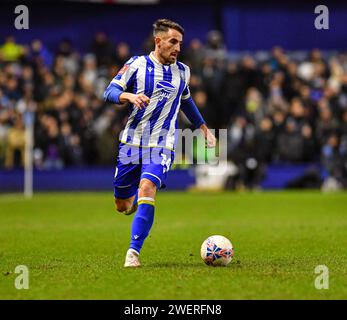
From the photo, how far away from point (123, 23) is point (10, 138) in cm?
777

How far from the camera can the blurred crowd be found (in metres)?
25.5

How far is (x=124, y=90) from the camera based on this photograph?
9188 mm

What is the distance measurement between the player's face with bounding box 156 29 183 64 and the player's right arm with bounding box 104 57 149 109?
0.35 m

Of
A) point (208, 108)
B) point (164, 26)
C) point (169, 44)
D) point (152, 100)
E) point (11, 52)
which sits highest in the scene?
point (11, 52)

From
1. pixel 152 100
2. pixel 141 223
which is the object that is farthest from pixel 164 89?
pixel 141 223

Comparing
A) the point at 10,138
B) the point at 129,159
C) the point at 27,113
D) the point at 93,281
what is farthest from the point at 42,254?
the point at 10,138

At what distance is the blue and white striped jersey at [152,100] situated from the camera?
9.27 metres

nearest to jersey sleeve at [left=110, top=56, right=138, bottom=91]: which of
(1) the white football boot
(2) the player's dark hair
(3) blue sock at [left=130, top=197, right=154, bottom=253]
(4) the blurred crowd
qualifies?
(2) the player's dark hair

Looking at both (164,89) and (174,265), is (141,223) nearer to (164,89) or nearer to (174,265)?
(174,265)

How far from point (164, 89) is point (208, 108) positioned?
16.8m

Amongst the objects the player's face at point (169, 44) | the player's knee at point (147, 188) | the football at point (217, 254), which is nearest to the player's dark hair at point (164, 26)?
the player's face at point (169, 44)

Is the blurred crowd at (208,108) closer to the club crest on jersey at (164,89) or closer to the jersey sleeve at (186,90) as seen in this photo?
the jersey sleeve at (186,90)

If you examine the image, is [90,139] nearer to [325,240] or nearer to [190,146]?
[190,146]

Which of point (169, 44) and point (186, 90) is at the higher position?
point (169, 44)
